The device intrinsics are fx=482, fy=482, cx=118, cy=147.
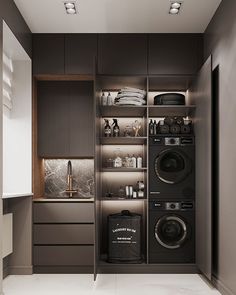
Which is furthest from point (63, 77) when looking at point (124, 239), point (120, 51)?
point (124, 239)

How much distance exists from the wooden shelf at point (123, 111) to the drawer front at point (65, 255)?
163cm

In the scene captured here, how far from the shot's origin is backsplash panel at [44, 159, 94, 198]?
6.25m

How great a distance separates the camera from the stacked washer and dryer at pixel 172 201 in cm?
555

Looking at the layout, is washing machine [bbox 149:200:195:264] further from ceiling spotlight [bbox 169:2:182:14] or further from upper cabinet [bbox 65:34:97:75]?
ceiling spotlight [bbox 169:2:182:14]

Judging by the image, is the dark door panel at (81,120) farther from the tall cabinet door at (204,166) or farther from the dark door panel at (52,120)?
the tall cabinet door at (204,166)

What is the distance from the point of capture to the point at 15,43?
16.2ft

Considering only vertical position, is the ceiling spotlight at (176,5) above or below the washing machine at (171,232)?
above

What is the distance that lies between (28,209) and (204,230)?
2019 mm

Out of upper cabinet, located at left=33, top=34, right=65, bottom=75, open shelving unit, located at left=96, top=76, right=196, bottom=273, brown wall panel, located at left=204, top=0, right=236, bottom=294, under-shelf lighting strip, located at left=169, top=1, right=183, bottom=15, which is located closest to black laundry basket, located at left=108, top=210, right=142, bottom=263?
open shelving unit, located at left=96, top=76, right=196, bottom=273

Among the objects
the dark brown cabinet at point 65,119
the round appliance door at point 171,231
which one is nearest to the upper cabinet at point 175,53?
the dark brown cabinet at point 65,119

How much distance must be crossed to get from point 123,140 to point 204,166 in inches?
48.5

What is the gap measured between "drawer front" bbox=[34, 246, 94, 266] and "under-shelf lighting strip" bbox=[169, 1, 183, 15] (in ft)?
9.01

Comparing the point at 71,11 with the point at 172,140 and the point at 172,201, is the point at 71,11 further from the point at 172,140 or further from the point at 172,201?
the point at 172,201

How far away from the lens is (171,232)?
5590mm
